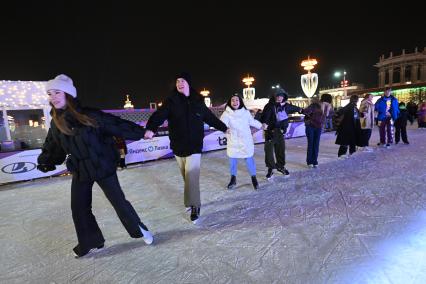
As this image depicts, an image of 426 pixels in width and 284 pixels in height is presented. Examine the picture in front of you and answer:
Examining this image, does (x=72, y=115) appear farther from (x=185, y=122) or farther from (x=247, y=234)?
(x=247, y=234)

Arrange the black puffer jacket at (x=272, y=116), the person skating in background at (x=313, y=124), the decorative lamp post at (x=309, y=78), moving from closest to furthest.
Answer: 1. the black puffer jacket at (x=272, y=116)
2. the person skating in background at (x=313, y=124)
3. the decorative lamp post at (x=309, y=78)

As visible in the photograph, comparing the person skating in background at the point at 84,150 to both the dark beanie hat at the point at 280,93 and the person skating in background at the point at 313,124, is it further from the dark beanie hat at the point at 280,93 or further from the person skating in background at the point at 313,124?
the person skating in background at the point at 313,124

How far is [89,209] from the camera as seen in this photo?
2455 mm

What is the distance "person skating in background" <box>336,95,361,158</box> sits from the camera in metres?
6.48

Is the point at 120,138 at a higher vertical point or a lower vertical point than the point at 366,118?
higher

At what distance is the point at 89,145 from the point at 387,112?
7.91 metres

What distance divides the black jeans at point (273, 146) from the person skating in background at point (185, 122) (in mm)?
2117

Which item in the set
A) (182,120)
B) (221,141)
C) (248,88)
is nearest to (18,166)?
(182,120)

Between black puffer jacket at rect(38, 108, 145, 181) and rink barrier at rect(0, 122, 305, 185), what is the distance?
14.8 feet

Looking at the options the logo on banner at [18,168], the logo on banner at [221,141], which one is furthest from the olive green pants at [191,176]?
the logo on banner at [221,141]

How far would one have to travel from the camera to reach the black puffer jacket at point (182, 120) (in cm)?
289

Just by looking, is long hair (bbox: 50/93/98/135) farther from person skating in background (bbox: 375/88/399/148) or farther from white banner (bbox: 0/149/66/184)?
person skating in background (bbox: 375/88/399/148)

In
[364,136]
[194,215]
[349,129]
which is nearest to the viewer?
[194,215]

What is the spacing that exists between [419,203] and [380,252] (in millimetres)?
1521
